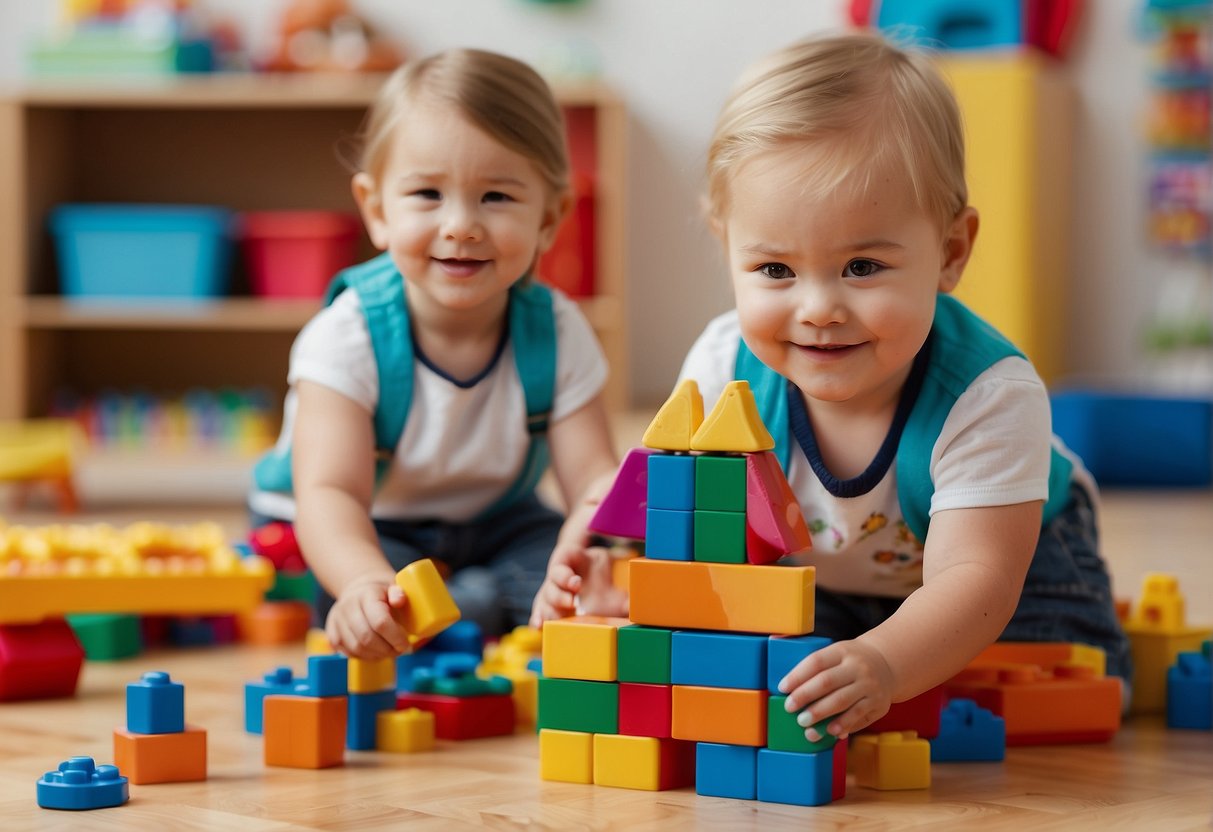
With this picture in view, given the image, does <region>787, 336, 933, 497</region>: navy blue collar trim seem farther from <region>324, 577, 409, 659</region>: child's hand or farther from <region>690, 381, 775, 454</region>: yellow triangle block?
<region>324, 577, 409, 659</region>: child's hand

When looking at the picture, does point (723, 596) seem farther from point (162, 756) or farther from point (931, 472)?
point (162, 756)

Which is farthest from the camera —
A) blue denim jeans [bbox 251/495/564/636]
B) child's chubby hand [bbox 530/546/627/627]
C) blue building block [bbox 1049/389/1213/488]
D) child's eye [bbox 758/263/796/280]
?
blue building block [bbox 1049/389/1213/488]

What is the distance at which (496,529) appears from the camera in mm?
1453

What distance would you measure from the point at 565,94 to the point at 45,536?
194cm

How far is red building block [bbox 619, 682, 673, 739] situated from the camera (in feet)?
2.86

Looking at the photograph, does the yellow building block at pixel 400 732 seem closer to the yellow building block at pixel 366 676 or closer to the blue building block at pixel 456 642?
the yellow building block at pixel 366 676

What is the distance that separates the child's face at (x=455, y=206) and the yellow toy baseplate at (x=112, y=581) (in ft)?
0.89

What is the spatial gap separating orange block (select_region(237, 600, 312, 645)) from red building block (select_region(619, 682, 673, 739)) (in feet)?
2.03

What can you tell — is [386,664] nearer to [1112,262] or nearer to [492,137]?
[492,137]

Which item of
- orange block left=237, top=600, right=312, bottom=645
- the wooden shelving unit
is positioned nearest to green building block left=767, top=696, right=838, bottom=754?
orange block left=237, top=600, right=312, bottom=645

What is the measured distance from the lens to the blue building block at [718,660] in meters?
0.85

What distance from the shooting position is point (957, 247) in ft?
3.29

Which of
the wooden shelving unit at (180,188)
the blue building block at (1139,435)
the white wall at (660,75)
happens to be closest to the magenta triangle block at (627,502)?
the blue building block at (1139,435)

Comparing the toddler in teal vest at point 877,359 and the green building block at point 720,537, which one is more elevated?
the toddler in teal vest at point 877,359
